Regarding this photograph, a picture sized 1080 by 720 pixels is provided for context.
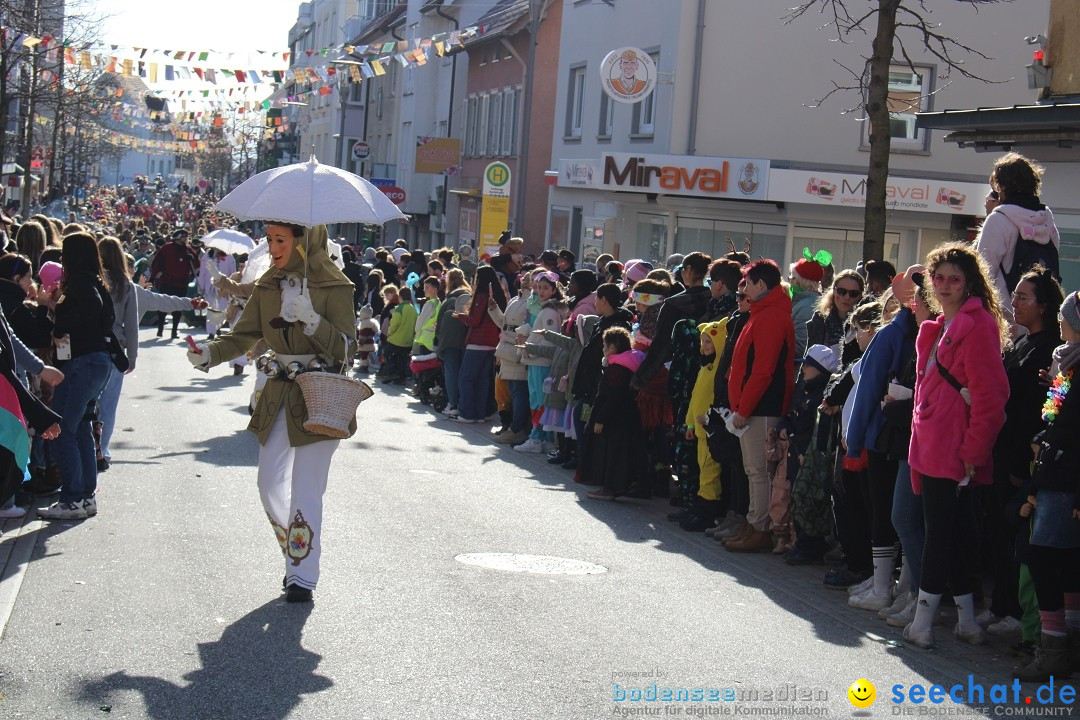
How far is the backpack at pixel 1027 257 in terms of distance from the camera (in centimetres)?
880

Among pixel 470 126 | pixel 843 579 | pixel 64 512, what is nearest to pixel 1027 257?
pixel 843 579

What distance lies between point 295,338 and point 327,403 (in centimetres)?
47

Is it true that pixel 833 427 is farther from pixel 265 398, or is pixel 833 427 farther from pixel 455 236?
pixel 455 236

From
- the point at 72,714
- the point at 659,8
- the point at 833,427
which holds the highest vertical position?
the point at 659,8

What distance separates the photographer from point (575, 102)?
31875 millimetres

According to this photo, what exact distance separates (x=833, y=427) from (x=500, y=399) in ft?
24.7

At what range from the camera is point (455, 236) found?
47344 mm

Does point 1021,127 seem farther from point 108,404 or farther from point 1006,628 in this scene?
point 108,404

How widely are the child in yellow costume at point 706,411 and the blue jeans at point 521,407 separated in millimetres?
4894

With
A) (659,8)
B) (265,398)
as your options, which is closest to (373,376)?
(659,8)

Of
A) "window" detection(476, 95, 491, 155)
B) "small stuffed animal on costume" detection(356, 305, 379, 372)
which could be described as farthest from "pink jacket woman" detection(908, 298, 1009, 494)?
"window" detection(476, 95, 491, 155)

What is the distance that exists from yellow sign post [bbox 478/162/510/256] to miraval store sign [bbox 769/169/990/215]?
16.2 ft

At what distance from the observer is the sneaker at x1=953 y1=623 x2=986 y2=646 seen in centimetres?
739

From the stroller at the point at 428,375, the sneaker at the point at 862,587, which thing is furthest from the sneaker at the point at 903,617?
the stroller at the point at 428,375
